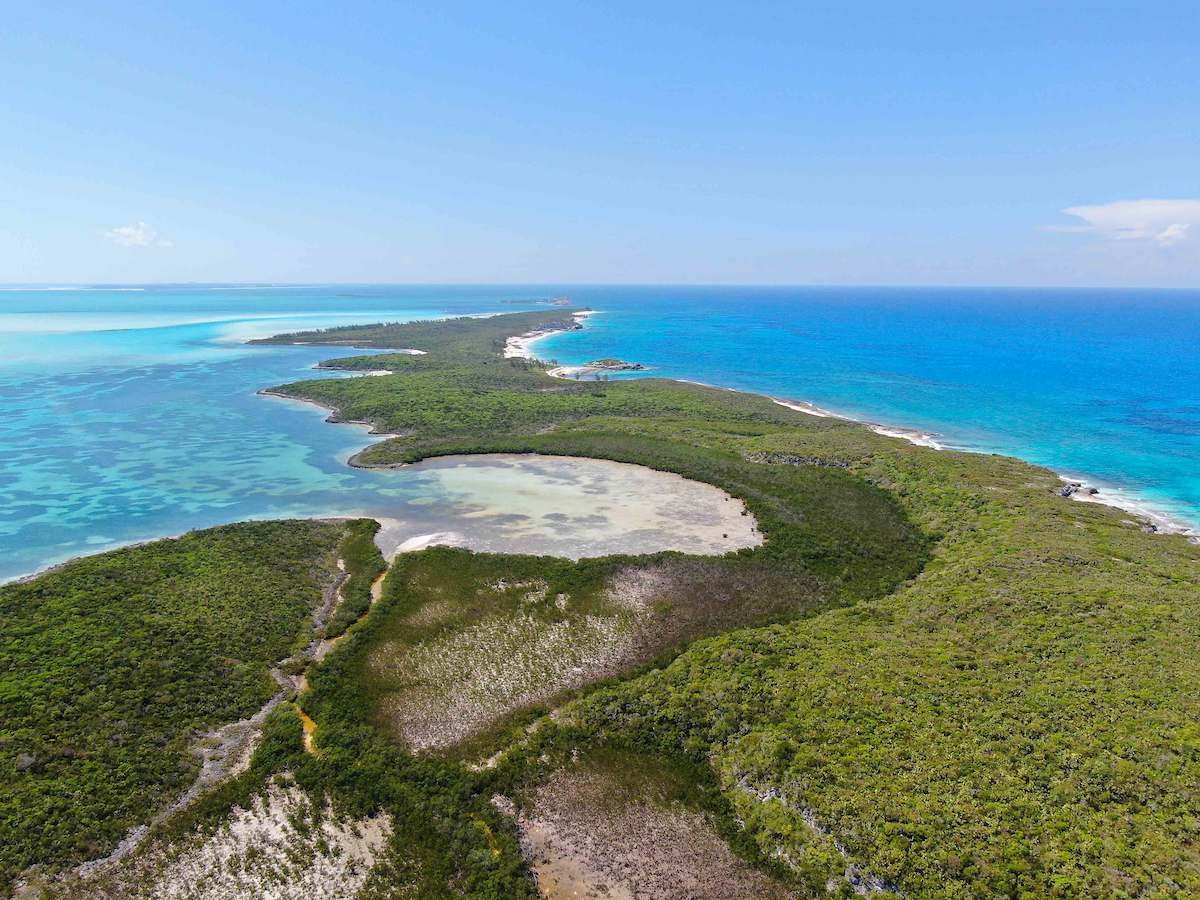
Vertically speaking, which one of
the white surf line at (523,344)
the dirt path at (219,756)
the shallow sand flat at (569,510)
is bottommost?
the dirt path at (219,756)

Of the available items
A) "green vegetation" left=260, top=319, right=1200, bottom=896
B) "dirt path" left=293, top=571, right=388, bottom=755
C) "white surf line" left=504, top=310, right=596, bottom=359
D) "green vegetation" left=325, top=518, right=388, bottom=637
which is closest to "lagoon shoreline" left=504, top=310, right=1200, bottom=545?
"green vegetation" left=260, top=319, right=1200, bottom=896

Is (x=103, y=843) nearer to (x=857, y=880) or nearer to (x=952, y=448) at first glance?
(x=857, y=880)

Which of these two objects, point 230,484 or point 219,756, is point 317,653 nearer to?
point 219,756

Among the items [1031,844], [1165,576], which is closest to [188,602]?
[1031,844]

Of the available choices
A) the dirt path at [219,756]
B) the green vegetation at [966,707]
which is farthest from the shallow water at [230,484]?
the dirt path at [219,756]

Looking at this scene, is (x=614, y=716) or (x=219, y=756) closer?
(x=219, y=756)

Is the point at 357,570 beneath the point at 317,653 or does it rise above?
above

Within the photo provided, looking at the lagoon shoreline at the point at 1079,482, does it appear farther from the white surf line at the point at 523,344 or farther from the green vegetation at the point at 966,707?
A: the white surf line at the point at 523,344

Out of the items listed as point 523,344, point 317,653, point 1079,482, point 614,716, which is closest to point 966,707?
point 614,716
